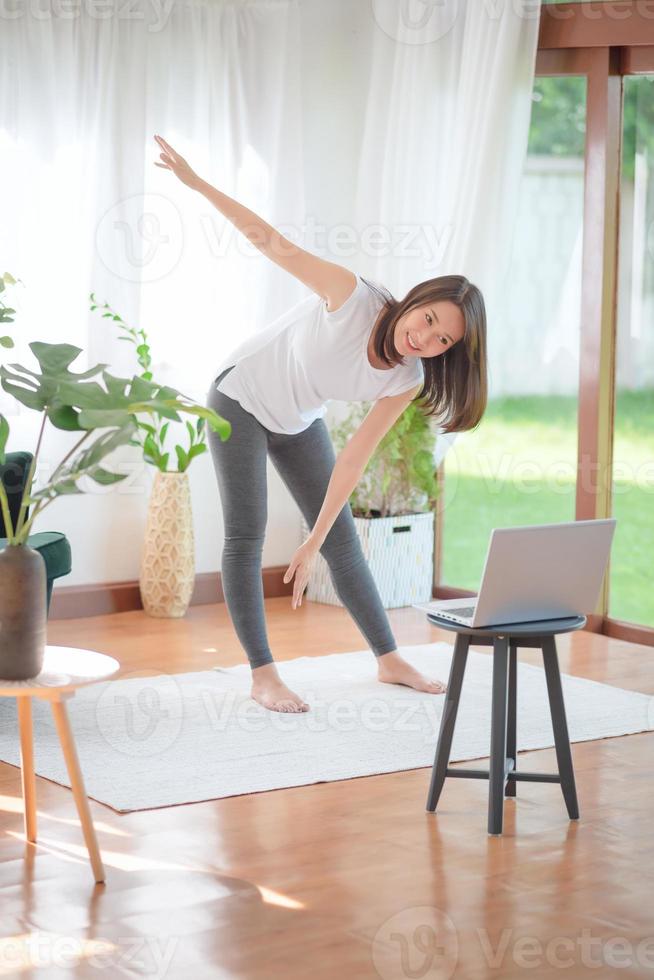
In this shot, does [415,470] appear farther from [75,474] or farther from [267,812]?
[75,474]

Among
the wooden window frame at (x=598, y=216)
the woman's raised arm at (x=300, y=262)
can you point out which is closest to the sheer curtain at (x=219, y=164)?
the wooden window frame at (x=598, y=216)

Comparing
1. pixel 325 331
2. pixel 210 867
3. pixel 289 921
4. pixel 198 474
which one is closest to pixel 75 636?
pixel 198 474

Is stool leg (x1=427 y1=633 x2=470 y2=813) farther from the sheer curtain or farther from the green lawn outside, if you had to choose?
the sheer curtain

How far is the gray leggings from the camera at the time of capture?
11.7ft

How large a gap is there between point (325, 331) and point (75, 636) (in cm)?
175

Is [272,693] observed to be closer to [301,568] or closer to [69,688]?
[301,568]

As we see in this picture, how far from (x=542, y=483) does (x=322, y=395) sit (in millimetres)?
1792

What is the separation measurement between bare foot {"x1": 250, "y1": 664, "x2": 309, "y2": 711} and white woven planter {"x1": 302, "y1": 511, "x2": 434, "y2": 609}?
55.0 inches

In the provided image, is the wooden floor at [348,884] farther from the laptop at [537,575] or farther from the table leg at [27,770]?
the laptop at [537,575]

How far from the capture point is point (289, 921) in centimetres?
229

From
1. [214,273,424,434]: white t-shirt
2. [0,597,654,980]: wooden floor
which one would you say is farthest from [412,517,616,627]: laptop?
[214,273,424,434]: white t-shirt

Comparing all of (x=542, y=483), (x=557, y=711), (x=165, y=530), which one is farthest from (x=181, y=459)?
(x=557, y=711)

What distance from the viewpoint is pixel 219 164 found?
5.06 metres

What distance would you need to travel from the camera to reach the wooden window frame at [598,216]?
4672mm
